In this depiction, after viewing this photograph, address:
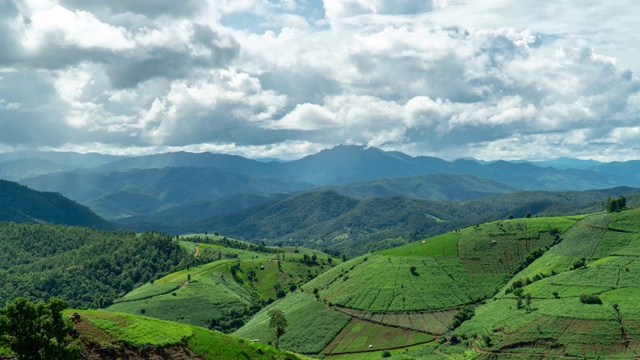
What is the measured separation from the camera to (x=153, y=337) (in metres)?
113

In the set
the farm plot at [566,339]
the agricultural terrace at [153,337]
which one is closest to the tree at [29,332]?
the agricultural terrace at [153,337]

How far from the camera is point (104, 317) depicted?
374 ft

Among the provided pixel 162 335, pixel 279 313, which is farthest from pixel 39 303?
pixel 279 313

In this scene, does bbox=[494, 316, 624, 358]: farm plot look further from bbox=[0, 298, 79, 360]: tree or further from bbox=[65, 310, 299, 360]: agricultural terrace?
bbox=[0, 298, 79, 360]: tree

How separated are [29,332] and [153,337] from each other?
34063 millimetres

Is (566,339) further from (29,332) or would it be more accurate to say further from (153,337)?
(29,332)

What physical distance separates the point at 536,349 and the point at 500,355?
13324 mm

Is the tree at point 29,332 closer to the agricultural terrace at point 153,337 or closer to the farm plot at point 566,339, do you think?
the agricultural terrace at point 153,337

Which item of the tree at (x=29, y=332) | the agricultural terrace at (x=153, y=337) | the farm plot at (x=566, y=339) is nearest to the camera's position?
the tree at (x=29, y=332)

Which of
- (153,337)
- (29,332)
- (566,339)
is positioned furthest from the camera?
(566,339)

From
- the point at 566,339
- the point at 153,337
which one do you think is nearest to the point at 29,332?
the point at 153,337

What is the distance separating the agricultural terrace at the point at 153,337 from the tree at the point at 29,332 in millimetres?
17882

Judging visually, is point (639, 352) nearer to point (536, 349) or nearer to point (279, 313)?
point (536, 349)

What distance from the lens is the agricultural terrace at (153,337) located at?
10512cm
